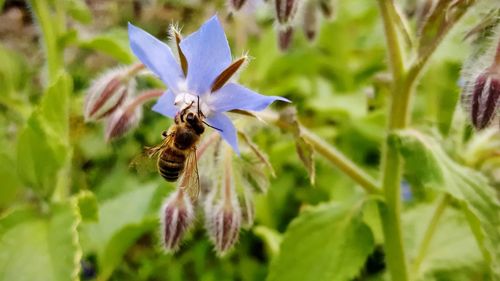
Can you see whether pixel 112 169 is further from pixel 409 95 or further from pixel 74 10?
pixel 409 95

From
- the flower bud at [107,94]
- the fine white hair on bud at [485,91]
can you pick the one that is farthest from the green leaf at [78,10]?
the fine white hair on bud at [485,91]

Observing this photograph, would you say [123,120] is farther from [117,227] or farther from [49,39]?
[117,227]

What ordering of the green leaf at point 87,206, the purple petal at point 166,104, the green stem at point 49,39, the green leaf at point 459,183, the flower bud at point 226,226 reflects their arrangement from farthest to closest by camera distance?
the green stem at point 49,39, the green leaf at point 87,206, the flower bud at point 226,226, the green leaf at point 459,183, the purple petal at point 166,104

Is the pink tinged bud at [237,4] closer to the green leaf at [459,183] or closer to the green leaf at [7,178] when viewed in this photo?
the green leaf at [459,183]

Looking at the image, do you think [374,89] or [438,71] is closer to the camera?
[374,89]

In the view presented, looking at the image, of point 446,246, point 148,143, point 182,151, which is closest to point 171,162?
point 182,151

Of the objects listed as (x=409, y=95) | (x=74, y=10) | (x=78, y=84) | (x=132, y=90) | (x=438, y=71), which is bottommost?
(x=409, y=95)

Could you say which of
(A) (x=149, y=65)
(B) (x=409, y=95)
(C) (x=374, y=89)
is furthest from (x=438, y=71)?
(A) (x=149, y=65)
